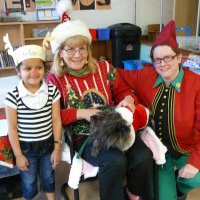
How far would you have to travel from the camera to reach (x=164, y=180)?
1.50 metres

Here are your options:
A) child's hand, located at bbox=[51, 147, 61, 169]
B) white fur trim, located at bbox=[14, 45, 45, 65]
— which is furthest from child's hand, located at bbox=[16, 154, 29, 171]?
white fur trim, located at bbox=[14, 45, 45, 65]

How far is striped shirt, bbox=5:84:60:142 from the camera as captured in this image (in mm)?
1348

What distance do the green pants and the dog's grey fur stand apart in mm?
416

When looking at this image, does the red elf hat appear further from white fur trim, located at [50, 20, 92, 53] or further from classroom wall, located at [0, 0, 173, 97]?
classroom wall, located at [0, 0, 173, 97]

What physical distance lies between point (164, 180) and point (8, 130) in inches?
37.0

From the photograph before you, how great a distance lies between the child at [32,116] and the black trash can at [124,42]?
225 centimetres

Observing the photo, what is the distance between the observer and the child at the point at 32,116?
134 centimetres

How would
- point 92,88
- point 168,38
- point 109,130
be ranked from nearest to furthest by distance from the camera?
point 109,130, point 168,38, point 92,88

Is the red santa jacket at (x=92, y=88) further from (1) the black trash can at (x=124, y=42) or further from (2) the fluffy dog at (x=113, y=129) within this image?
(1) the black trash can at (x=124, y=42)

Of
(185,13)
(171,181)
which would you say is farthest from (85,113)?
(185,13)

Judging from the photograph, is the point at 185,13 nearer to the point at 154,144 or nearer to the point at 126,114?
the point at 154,144

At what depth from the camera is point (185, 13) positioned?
354 centimetres

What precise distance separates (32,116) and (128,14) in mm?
3103

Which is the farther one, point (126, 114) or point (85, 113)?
point (85, 113)
